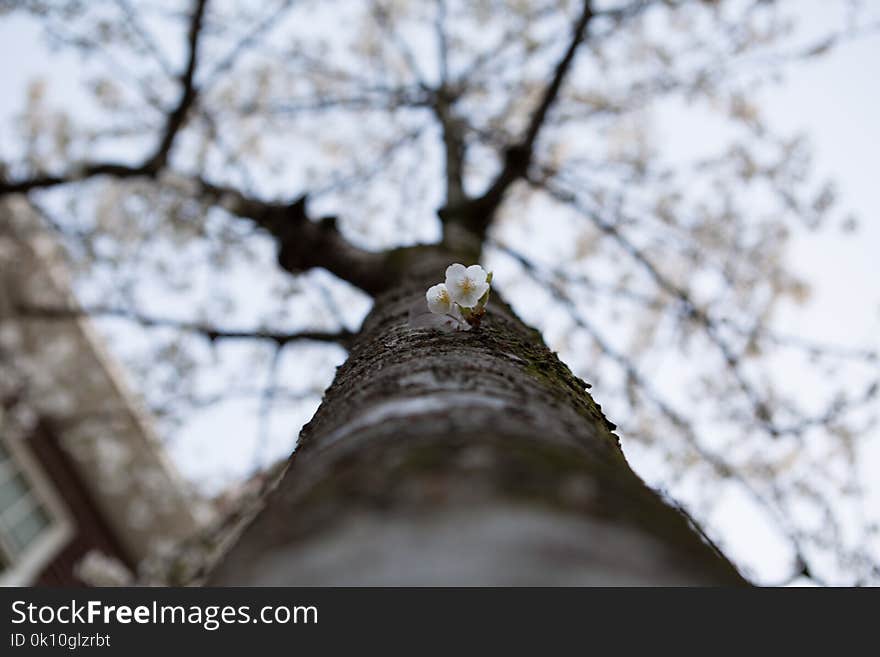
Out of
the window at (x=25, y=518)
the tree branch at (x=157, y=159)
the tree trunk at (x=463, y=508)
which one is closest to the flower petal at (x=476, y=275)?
the tree trunk at (x=463, y=508)

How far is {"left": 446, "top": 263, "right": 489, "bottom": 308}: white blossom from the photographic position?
1327mm

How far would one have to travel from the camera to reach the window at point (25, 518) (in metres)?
7.73

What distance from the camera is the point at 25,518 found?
834 cm

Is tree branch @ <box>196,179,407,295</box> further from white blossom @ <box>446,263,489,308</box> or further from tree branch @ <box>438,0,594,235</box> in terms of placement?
white blossom @ <box>446,263,489,308</box>

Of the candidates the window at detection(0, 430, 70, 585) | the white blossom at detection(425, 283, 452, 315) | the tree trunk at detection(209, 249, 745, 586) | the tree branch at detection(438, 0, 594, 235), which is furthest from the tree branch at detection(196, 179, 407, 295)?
the window at detection(0, 430, 70, 585)

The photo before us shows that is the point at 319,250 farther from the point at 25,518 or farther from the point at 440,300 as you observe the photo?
the point at 25,518

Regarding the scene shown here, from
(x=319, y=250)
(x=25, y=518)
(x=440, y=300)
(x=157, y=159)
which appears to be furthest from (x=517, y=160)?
(x=25, y=518)

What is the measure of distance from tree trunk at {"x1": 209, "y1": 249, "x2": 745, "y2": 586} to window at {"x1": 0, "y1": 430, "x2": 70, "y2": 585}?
857cm

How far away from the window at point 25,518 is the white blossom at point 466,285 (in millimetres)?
8312

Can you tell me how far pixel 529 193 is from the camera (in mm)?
6781

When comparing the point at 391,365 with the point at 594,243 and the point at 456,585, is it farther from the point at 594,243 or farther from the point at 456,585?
the point at 594,243
